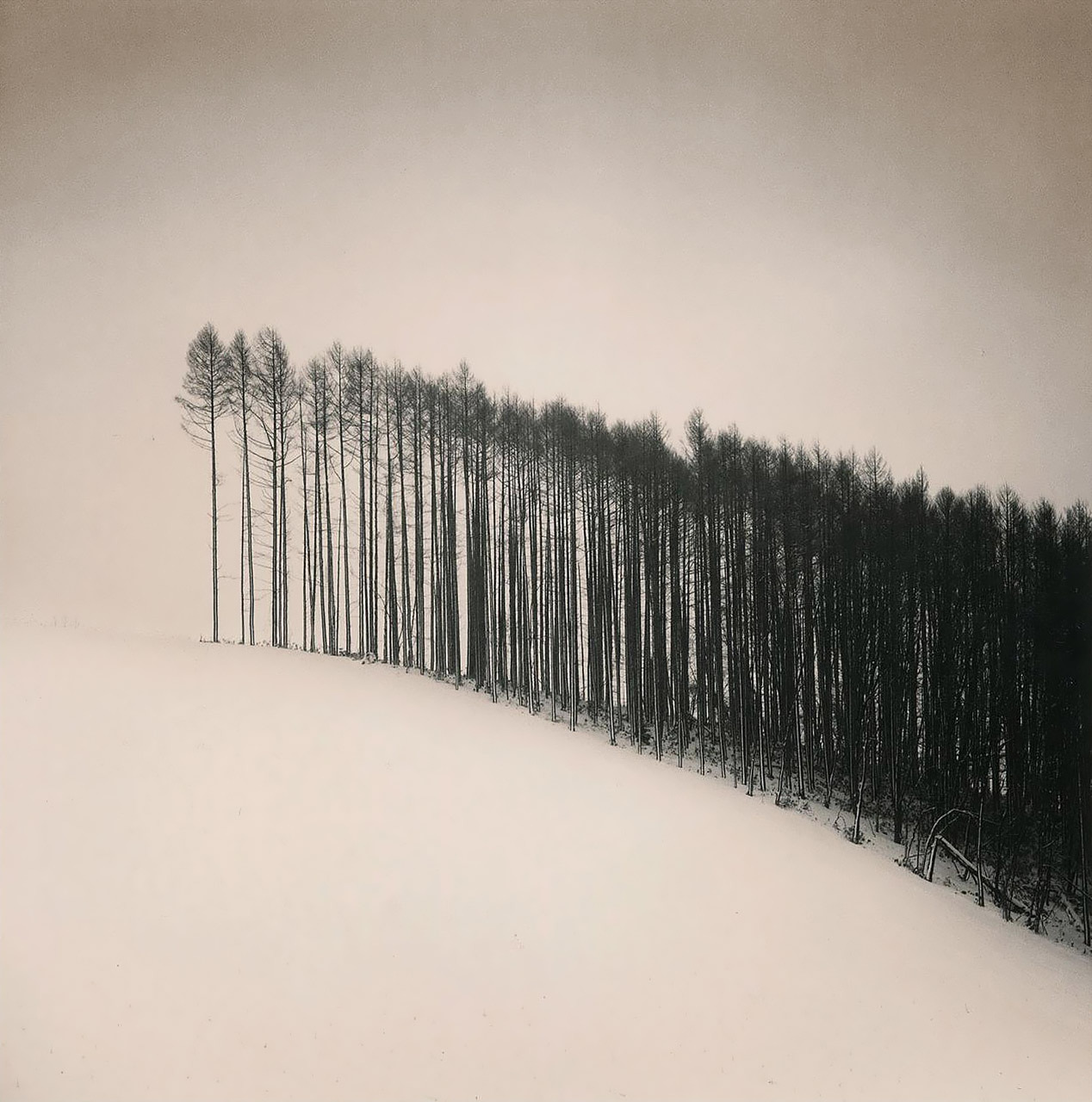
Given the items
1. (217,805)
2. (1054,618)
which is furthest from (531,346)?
(1054,618)

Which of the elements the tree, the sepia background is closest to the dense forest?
the tree

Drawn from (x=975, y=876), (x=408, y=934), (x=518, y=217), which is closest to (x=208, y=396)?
(x=518, y=217)

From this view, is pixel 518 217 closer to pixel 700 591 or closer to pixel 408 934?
pixel 700 591

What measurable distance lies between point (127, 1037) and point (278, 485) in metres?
12.1

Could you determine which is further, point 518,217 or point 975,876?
point 975,876

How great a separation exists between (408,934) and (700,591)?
Answer: 12.7 m

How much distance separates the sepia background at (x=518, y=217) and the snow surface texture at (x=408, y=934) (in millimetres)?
2535

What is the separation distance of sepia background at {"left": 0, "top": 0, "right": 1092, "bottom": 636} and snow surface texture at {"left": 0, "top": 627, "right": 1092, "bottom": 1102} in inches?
99.8

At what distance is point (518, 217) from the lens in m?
13.7

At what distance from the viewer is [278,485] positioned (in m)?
17.8

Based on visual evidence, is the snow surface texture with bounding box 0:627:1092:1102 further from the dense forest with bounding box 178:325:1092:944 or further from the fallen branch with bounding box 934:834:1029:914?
the dense forest with bounding box 178:325:1092:944

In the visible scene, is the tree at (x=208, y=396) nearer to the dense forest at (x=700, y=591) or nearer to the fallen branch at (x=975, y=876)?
the dense forest at (x=700, y=591)

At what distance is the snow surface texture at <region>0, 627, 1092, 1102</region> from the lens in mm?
7789

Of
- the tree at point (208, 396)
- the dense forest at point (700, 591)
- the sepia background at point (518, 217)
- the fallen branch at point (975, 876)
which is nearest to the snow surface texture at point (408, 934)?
the fallen branch at point (975, 876)
